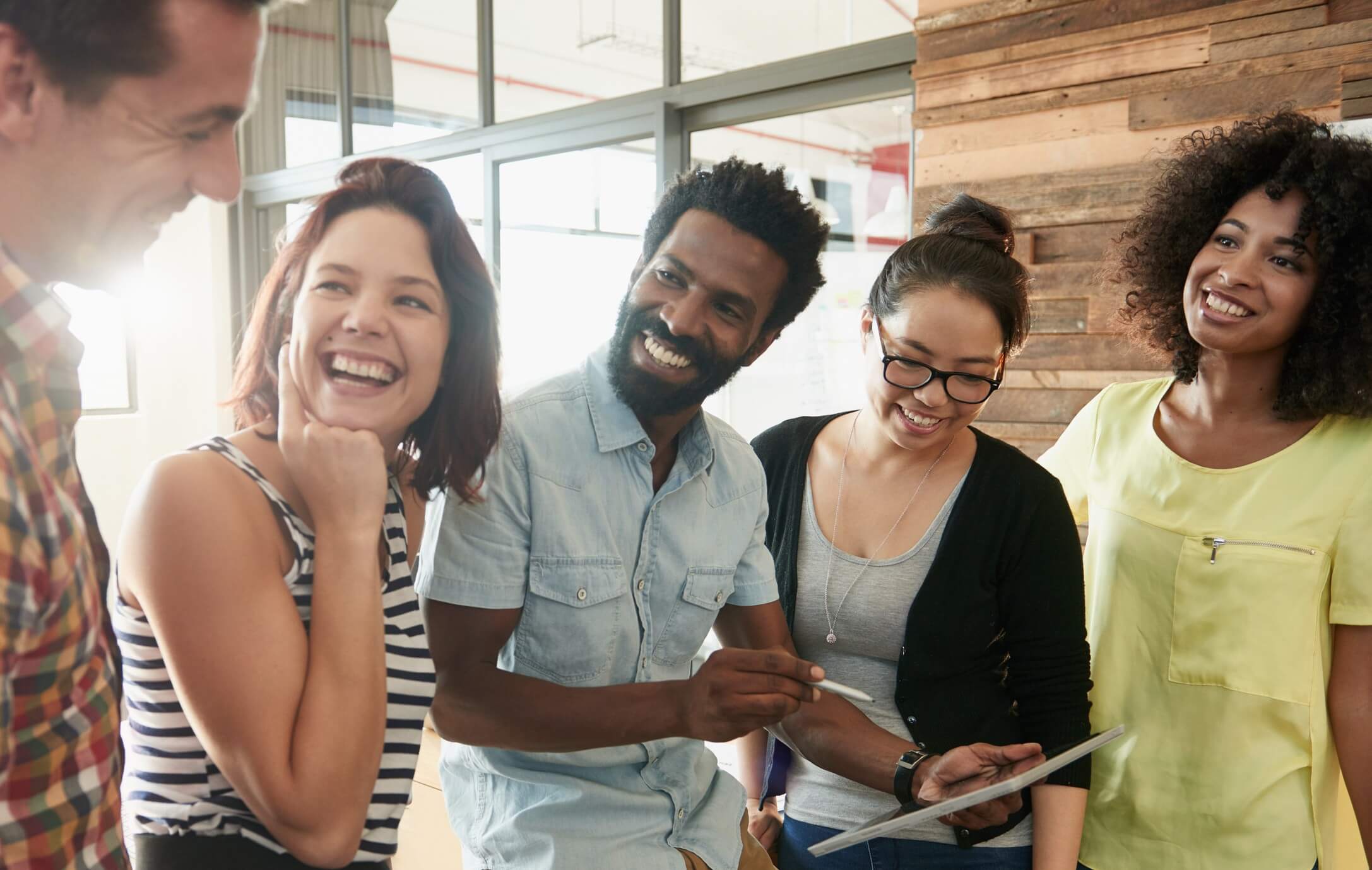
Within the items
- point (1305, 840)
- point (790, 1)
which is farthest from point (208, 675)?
point (790, 1)

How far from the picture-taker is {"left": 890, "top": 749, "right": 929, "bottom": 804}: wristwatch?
141 centimetres

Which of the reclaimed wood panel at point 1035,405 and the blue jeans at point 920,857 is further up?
the reclaimed wood panel at point 1035,405

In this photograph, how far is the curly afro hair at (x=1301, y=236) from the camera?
1.49 metres

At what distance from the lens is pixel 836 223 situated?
10.6ft

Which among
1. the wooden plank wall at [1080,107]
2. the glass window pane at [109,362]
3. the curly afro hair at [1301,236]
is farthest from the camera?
the glass window pane at [109,362]

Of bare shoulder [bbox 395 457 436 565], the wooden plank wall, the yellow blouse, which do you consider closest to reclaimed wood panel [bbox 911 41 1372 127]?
the wooden plank wall

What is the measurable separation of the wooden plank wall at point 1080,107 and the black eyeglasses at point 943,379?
980mm

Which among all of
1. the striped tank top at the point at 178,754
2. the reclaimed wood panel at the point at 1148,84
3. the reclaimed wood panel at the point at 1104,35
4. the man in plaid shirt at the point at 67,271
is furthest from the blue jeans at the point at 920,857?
the reclaimed wood panel at the point at 1104,35

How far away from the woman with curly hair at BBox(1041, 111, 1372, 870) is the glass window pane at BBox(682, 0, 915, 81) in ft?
5.23

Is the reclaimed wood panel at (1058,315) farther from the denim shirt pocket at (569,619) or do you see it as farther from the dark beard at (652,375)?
the denim shirt pocket at (569,619)

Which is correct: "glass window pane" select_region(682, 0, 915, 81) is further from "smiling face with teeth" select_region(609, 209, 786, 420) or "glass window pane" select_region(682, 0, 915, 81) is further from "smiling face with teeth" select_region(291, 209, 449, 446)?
"smiling face with teeth" select_region(291, 209, 449, 446)

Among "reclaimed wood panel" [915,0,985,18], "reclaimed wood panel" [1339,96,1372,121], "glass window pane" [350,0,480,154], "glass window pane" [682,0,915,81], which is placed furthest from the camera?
"glass window pane" [350,0,480,154]

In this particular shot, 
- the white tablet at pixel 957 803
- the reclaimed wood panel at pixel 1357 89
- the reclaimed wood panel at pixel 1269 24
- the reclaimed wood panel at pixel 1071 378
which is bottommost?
the white tablet at pixel 957 803

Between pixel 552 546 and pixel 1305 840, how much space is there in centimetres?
118
